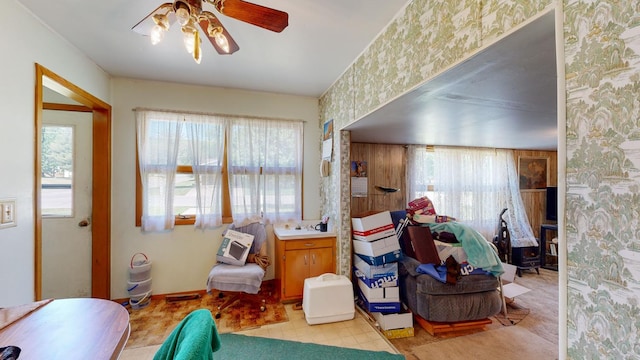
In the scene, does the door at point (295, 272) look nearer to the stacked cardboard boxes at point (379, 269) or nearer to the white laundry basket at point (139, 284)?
the stacked cardboard boxes at point (379, 269)

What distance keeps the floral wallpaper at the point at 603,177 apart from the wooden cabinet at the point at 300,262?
219 centimetres

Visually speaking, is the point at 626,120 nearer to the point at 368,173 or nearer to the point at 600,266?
the point at 600,266

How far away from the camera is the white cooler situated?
2.34 metres

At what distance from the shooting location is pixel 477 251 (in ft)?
8.01

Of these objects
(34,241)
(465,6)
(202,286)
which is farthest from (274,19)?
(202,286)

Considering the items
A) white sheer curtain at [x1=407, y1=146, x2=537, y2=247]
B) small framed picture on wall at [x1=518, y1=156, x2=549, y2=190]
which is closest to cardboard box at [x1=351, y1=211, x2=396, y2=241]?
white sheer curtain at [x1=407, y1=146, x2=537, y2=247]

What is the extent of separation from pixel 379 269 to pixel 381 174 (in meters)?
1.53

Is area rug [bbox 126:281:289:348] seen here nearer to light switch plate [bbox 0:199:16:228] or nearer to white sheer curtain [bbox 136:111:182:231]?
white sheer curtain [bbox 136:111:182:231]

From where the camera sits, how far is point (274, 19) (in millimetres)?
1295

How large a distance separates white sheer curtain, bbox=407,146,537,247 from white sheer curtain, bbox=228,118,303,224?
5.83 feet

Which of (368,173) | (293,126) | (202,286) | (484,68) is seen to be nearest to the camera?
(484,68)

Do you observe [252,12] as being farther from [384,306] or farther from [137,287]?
[137,287]

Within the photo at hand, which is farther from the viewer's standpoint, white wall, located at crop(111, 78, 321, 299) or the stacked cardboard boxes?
white wall, located at crop(111, 78, 321, 299)

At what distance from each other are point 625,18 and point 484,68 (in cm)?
64
